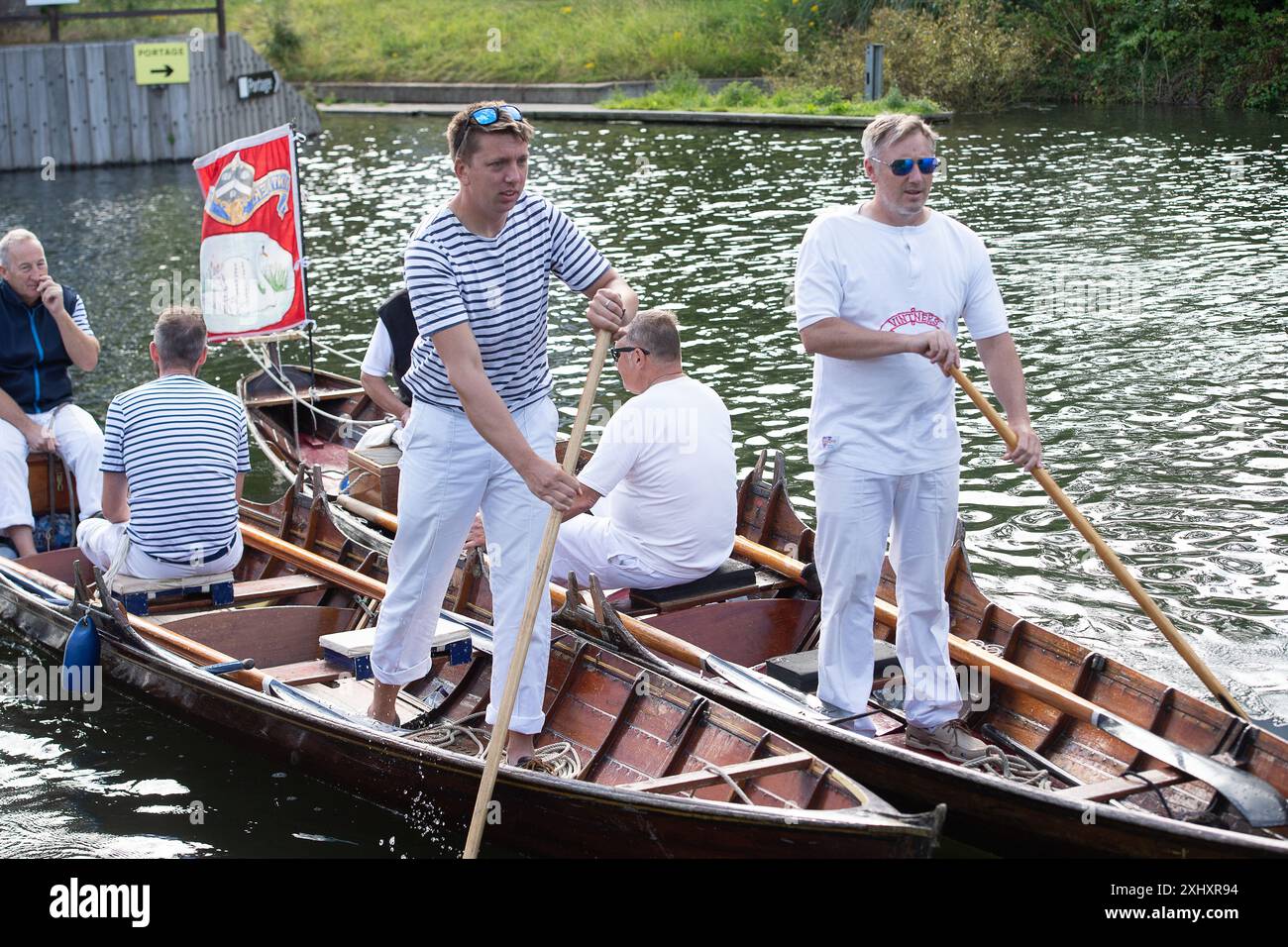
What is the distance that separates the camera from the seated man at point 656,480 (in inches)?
248

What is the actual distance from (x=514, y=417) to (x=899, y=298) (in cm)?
136

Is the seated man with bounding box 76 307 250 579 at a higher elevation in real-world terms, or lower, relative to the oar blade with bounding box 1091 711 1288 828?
higher

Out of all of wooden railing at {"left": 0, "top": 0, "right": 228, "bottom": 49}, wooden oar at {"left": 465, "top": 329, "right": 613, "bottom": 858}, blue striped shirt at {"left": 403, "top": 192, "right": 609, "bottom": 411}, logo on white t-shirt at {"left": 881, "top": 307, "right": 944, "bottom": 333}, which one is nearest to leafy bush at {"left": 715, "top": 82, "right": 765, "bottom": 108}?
wooden railing at {"left": 0, "top": 0, "right": 228, "bottom": 49}

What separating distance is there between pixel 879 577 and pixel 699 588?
139 centimetres

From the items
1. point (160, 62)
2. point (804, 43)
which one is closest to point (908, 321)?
point (160, 62)

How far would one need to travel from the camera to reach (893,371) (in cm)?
531

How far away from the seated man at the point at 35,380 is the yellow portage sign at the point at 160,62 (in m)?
17.6

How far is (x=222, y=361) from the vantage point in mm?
13852

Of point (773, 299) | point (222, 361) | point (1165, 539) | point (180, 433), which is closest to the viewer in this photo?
point (180, 433)

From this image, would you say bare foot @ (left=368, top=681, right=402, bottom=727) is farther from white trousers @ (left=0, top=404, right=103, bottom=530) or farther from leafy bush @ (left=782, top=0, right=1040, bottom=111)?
leafy bush @ (left=782, top=0, right=1040, bottom=111)

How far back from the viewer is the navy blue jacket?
27.0 ft

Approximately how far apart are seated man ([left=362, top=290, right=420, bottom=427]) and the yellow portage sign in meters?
18.4
